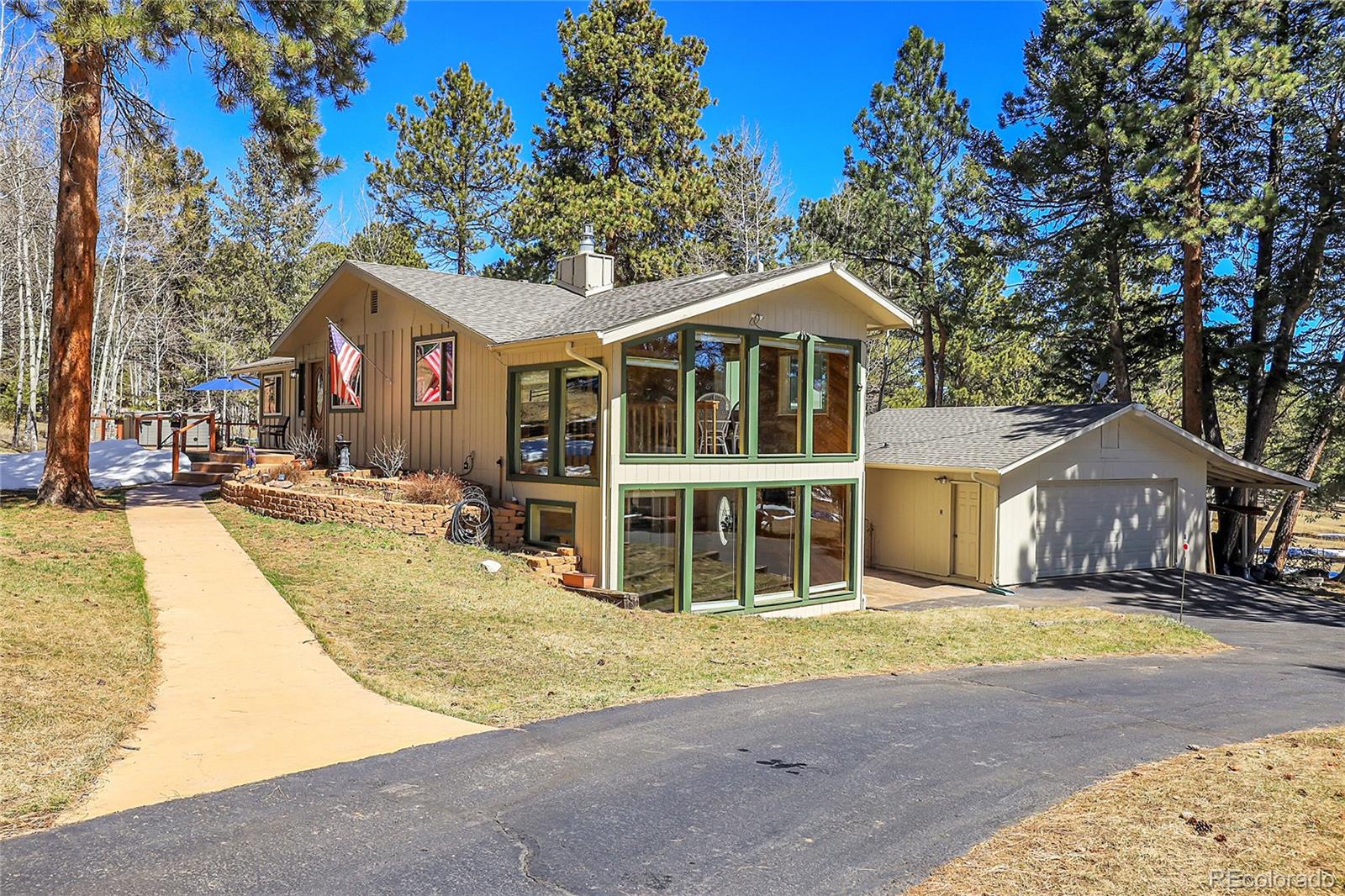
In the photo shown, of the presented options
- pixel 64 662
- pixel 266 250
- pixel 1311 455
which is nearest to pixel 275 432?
pixel 64 662

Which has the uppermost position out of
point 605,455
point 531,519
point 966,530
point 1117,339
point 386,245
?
point 386,245

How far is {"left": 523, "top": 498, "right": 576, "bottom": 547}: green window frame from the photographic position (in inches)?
512

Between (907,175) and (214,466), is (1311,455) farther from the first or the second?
(214,466)

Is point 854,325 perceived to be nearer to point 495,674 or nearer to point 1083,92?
point 495,674

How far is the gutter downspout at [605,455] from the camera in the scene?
1217 cm

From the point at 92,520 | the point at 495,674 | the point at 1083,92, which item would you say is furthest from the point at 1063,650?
the point at 1083,92

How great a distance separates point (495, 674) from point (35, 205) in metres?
25.8

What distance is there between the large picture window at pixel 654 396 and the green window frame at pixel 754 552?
1.97 feet

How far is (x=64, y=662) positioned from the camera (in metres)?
7.02

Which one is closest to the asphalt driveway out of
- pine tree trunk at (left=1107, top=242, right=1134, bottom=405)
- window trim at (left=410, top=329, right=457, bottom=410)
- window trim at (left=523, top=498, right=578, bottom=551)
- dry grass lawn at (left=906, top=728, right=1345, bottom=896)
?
dry grass lawn at (left=906, top=728, right=1345, bottom=896)

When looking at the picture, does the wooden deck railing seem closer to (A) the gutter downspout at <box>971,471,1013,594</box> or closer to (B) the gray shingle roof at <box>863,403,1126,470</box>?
(B) the gray shingle roof at <box>863,403,1126,470</box>

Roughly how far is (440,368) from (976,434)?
11.1 m

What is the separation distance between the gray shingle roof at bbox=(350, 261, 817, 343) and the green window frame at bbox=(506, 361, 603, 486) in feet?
1.81

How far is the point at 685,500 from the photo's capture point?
12.8 metres
